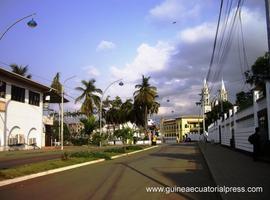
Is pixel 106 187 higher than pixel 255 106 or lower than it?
lower

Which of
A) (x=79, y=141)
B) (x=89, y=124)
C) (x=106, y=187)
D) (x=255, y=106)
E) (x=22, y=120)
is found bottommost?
(x=106, y=187)

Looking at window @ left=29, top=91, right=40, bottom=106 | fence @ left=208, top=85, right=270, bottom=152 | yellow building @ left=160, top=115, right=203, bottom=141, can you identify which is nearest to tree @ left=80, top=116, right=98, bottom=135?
window @ left=29, top=91, right=40, bottom=106

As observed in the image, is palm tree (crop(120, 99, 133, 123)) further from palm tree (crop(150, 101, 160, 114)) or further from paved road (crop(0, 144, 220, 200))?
paved road (crop(0, 144, 220, 200))

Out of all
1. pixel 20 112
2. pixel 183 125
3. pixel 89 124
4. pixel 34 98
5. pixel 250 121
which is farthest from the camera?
pixel 183 125

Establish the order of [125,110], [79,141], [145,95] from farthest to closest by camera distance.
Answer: [125,110] → [145,95] → [79,141]

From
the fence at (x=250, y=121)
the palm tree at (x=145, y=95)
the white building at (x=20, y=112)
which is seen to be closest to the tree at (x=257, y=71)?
the fence at (x=250, y=121)

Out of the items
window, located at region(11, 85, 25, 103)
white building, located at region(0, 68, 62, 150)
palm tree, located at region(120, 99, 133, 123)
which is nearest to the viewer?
white building, located at region(0, 68, 62, 150)

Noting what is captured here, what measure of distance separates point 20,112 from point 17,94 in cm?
223

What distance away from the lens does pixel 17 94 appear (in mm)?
52656

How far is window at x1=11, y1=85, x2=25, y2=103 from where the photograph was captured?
5142cm

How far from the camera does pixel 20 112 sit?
2088 inches

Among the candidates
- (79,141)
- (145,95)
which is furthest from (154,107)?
(79,141)

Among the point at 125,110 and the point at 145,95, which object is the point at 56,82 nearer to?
the point at 145,95

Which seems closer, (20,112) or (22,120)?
(20,112)
